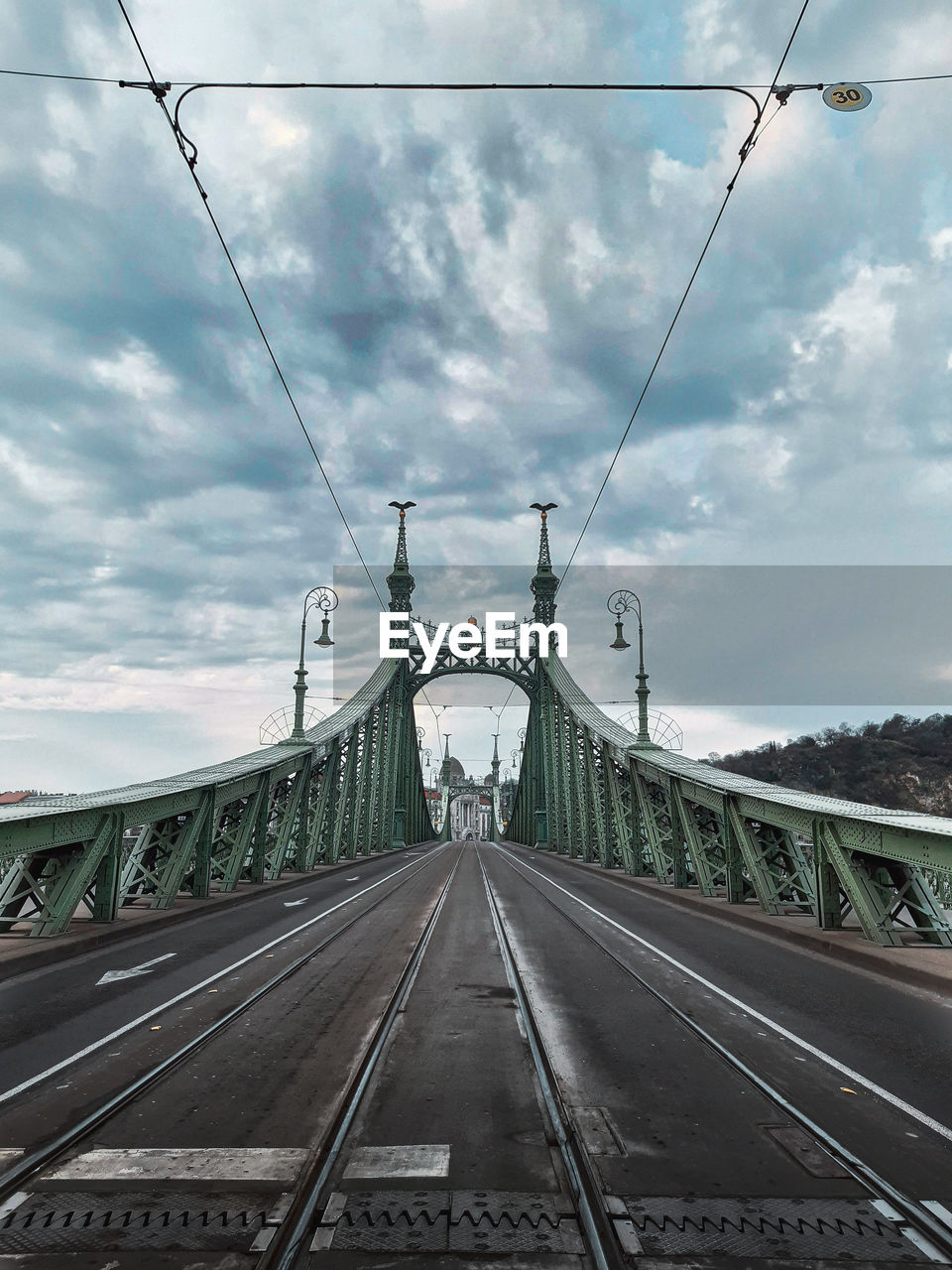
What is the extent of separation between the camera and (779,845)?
44.6ft

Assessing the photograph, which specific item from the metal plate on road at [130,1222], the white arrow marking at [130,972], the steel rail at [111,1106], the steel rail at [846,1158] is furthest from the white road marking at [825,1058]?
the white arrow marking at [130,972]

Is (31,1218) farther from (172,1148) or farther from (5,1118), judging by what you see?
(5,1118)

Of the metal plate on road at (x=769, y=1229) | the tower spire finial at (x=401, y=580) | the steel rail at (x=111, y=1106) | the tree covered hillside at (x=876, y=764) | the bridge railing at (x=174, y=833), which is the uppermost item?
the tower spire finial at (x=401, y=580)

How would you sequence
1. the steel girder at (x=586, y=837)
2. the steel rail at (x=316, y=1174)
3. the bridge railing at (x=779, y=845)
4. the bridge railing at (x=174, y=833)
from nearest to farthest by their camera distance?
the steel rail at (x=316, y=1174) < the bridge railing at (x=779, y=845) < the steel girder at (x=586, y=837) < the bridge railing at (x=174, y=833)

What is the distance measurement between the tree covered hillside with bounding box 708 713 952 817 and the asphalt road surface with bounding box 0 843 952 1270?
92.9m

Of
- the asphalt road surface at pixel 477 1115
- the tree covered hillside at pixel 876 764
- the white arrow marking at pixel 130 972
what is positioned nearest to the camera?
the asphalt road surface at pixel 477 1115

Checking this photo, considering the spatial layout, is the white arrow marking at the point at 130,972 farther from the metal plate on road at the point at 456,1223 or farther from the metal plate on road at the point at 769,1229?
the metal plate on road at the point at 769,1229

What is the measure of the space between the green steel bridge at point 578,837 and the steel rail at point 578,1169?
17.6 ft

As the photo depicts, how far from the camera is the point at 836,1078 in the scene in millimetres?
5441

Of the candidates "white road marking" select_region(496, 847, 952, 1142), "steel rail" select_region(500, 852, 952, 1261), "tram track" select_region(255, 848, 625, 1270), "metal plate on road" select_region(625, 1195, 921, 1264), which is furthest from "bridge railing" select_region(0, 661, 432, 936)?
"white road marking" select_region(496, 847, 952, 1142)

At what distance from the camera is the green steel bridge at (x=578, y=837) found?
998 cm

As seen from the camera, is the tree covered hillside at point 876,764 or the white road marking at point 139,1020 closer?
the white road marking at point 139,1020

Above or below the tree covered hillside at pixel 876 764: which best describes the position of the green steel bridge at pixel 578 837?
below

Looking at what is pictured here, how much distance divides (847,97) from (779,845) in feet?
37.6
